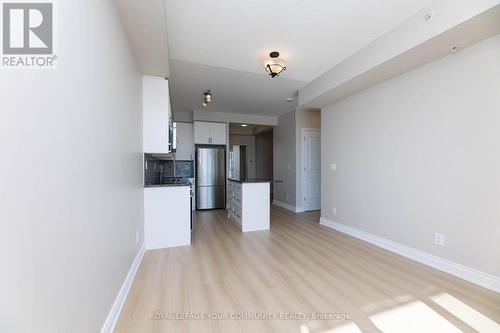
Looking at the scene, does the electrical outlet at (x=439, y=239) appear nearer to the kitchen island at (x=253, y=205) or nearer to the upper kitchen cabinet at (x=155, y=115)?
the kitchen island at (x=253, y=205)

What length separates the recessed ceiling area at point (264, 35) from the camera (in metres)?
2.11

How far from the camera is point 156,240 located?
3.07 metres

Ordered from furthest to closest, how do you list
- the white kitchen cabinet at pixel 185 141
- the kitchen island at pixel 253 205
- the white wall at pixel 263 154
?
the white wall at pixel 263 154 → the white kitchen cabinet at pixel 185 141 → the kitchen island at pixel 253 205

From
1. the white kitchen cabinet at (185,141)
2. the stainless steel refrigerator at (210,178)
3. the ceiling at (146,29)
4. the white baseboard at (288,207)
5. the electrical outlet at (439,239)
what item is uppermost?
the ceiling at (146,29)

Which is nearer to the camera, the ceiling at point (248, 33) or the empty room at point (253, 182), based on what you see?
the empty room at point (253, 182)

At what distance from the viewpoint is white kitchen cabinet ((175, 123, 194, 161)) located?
19.3ft

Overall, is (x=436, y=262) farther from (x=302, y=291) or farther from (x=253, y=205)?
(x=253, y=205)

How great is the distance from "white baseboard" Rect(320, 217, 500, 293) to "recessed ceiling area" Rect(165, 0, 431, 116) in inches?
104

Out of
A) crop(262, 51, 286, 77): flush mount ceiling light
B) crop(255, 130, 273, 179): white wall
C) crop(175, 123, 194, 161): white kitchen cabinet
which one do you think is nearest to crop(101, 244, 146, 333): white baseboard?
crop(262, 51, 286, 77): flush mount ceiling light

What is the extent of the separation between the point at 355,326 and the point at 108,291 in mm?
1783

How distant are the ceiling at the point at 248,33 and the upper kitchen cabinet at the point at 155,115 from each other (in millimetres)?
181

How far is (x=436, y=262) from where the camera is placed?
2.46m

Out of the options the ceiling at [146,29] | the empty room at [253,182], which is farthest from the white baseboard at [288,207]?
the ceiling at [146,29]

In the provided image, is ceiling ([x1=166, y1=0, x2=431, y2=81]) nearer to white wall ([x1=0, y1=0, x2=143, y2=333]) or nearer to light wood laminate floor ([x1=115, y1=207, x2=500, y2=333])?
white wall ([x1=0, y1=0, x2=143, y2=333])
